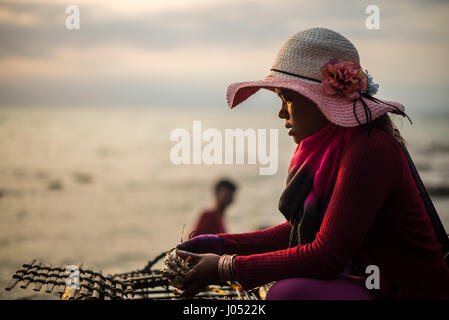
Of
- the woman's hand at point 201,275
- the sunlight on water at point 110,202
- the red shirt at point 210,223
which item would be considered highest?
the woman's hand at point 201,275

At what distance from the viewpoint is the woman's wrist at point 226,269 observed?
1.88 meters

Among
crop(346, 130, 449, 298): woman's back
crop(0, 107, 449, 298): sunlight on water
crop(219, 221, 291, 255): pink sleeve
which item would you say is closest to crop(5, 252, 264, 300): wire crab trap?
crop(219, 221, 291, 255): pink sleeve

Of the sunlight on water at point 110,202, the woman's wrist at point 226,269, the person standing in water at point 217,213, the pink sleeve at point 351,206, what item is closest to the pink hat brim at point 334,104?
the pink sleeve at point 351,206

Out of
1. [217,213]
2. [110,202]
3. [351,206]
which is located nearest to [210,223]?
[217,213]

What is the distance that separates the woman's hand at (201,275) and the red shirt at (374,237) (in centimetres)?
10

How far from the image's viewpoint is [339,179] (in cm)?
180

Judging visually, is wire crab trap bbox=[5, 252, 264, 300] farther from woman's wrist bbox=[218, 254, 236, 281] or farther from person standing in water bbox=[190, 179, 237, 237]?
person standing in water bbox=[190, 179, 237, 237]

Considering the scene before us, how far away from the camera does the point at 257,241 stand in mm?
2289

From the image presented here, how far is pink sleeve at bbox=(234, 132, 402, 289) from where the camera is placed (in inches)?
68.7

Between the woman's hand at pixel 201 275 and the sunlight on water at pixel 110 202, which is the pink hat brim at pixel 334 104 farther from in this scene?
the sunlight on water at pixel 110 202

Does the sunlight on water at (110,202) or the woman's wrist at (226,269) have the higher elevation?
the woman's wrist at (226,269)

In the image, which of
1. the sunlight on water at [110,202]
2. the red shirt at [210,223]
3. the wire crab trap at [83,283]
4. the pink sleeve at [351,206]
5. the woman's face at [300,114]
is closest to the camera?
the pink sleeve at [351,206]
